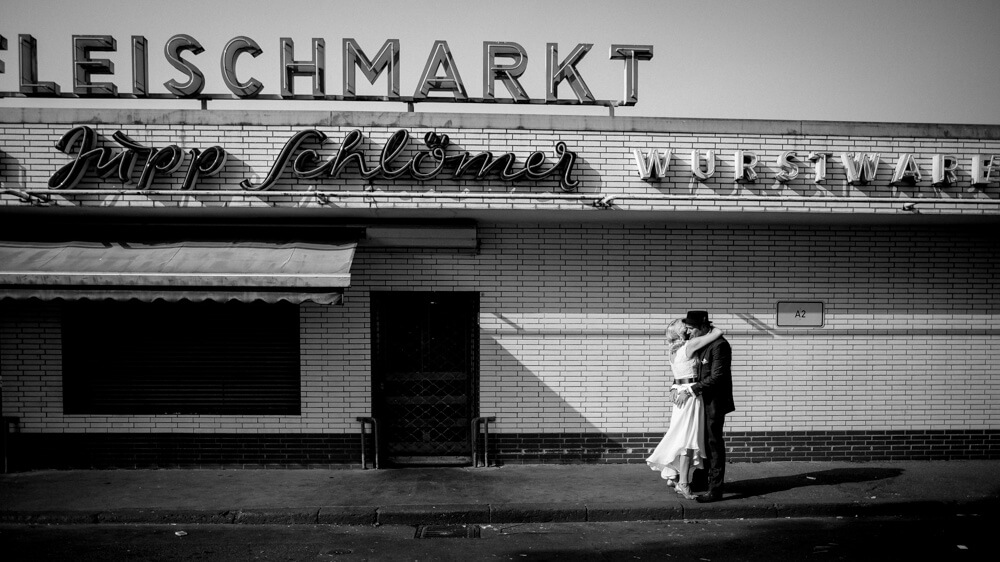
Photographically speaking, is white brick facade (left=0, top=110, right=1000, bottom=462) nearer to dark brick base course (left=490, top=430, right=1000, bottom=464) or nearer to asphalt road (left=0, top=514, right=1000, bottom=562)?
dark brick base course (left=490, top=430, right=1000, bottom=464)

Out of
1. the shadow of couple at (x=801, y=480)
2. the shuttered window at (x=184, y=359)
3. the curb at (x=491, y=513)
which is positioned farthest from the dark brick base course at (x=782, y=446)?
the shuttered window at (x=184, y=359)

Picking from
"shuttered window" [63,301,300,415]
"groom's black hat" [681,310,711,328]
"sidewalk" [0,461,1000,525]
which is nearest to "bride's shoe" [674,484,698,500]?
"sidewalk" [0,461,1000,525]

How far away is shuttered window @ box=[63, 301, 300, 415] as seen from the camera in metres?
8.76

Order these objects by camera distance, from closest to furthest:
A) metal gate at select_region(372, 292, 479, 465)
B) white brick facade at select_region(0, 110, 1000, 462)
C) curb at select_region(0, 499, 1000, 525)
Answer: curb at select_region(0, 499, 1000, 525), white brick facade at select_region(0, 110, 1000, 462), metal gate at select_region(372, 292, 479, 465)

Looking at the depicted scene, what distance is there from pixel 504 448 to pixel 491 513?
1.86 meters

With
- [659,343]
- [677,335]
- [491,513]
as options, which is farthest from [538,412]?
[677,335]

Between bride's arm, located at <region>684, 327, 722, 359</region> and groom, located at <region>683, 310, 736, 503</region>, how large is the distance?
2.1 inches

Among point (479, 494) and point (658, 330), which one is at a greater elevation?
point (658, 330)

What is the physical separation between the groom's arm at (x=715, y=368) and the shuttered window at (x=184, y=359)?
5.18 metres

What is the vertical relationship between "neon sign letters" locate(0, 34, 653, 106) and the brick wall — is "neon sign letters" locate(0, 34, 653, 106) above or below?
above

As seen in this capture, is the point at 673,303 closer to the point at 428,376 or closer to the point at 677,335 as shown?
the point at 677,335

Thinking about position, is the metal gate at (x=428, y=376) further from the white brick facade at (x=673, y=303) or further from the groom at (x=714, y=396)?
the groom at (x=714, y=396)

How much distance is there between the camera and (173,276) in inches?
296

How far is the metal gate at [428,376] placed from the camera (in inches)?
349
